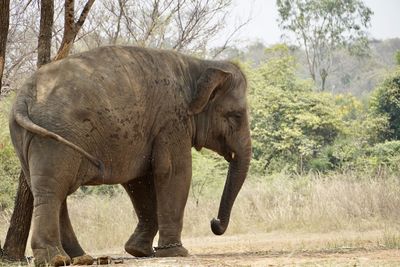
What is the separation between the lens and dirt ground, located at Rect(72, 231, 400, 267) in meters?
8.15

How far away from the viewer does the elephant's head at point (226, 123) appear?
10.8 metres

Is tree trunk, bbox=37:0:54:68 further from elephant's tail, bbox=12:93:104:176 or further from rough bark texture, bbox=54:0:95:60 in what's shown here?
elephant's tail, bbox=12:93:104:176

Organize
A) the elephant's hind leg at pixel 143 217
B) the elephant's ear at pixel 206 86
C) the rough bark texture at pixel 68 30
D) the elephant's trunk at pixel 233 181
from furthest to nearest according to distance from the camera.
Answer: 1. the rough bark texture at pixel 68 30
2. the elephant's trunk at pixel 233 181
3. the elephant's hind leg at pixel 143 217
4. the elephant's ear at pixel 206 86

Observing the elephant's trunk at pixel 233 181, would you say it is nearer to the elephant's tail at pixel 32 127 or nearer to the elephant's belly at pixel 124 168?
the elephant's belly at pixel 124 168

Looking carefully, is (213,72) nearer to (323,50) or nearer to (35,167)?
(35,167)

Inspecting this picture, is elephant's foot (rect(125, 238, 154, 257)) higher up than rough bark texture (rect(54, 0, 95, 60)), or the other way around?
rough bark texture (rect(54, 0, 95, 60))

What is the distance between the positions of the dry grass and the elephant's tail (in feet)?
23.9

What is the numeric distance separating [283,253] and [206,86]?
2.16 metres

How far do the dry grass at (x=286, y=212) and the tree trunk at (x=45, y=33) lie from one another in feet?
17.3

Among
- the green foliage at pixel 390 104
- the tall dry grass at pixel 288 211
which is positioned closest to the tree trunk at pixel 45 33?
the tall dry grass at pixel 288 211

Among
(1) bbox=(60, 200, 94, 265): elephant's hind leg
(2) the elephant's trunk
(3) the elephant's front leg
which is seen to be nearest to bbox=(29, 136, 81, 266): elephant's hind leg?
(1) bbox=(60, 200, 94, 265): elephant's hind leg

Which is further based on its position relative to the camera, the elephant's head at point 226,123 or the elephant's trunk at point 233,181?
the elephant's trunk at point 233,181

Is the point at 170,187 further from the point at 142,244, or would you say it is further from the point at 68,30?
the point at 68,30

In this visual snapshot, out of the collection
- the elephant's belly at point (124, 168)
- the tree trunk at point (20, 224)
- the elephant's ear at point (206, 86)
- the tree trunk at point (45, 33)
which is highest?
the tree trunk at point (45, 33)
